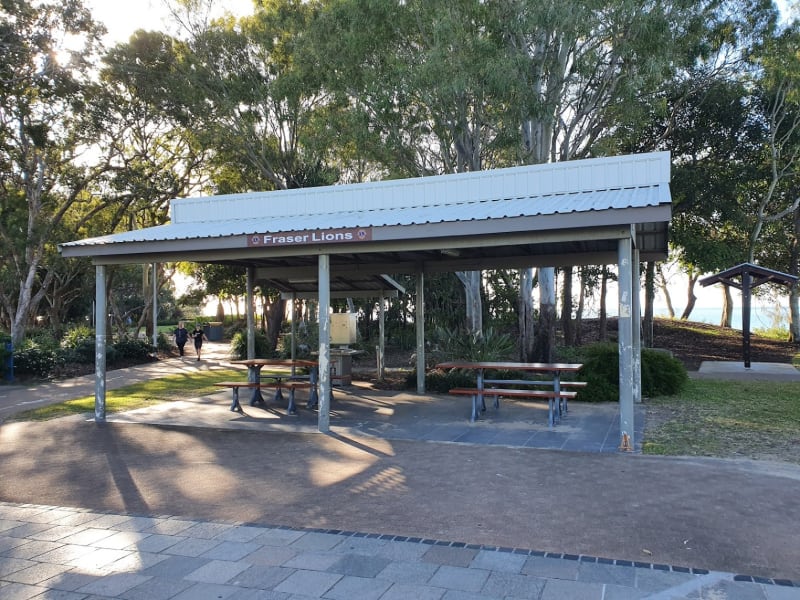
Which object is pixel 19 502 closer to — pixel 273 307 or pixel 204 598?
pixel 204 598

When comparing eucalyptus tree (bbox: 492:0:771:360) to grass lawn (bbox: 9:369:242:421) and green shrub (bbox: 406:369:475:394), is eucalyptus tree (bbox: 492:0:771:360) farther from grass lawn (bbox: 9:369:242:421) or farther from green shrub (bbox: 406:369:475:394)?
grass lawn (bbox: 9:369:242:421)

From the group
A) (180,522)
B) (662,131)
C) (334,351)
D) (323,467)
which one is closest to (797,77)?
(662,131)

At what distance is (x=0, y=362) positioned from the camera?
671 inches

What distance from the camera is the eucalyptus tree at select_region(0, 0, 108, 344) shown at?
20297 millimetres

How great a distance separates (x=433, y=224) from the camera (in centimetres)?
849

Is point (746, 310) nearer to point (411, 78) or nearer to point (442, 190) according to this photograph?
point (411, 78)

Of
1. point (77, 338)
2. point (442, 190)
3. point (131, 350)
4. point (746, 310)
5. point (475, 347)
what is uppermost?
point (442, 190)

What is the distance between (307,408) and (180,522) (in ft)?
20.8

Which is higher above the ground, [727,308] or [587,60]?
[587,60]

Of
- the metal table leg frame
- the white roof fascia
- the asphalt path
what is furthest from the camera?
the metal table leg frame

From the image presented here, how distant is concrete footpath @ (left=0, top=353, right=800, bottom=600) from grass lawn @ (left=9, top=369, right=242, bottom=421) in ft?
11.8

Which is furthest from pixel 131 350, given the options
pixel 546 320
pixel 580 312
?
pixel 580 312

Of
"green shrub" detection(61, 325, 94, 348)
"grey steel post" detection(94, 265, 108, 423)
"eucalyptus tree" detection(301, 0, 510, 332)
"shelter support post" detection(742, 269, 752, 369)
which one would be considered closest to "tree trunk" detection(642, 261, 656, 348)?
"shelter support post" detection(742, 269, 752, 369)

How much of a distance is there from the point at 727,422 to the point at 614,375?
2.92 m
